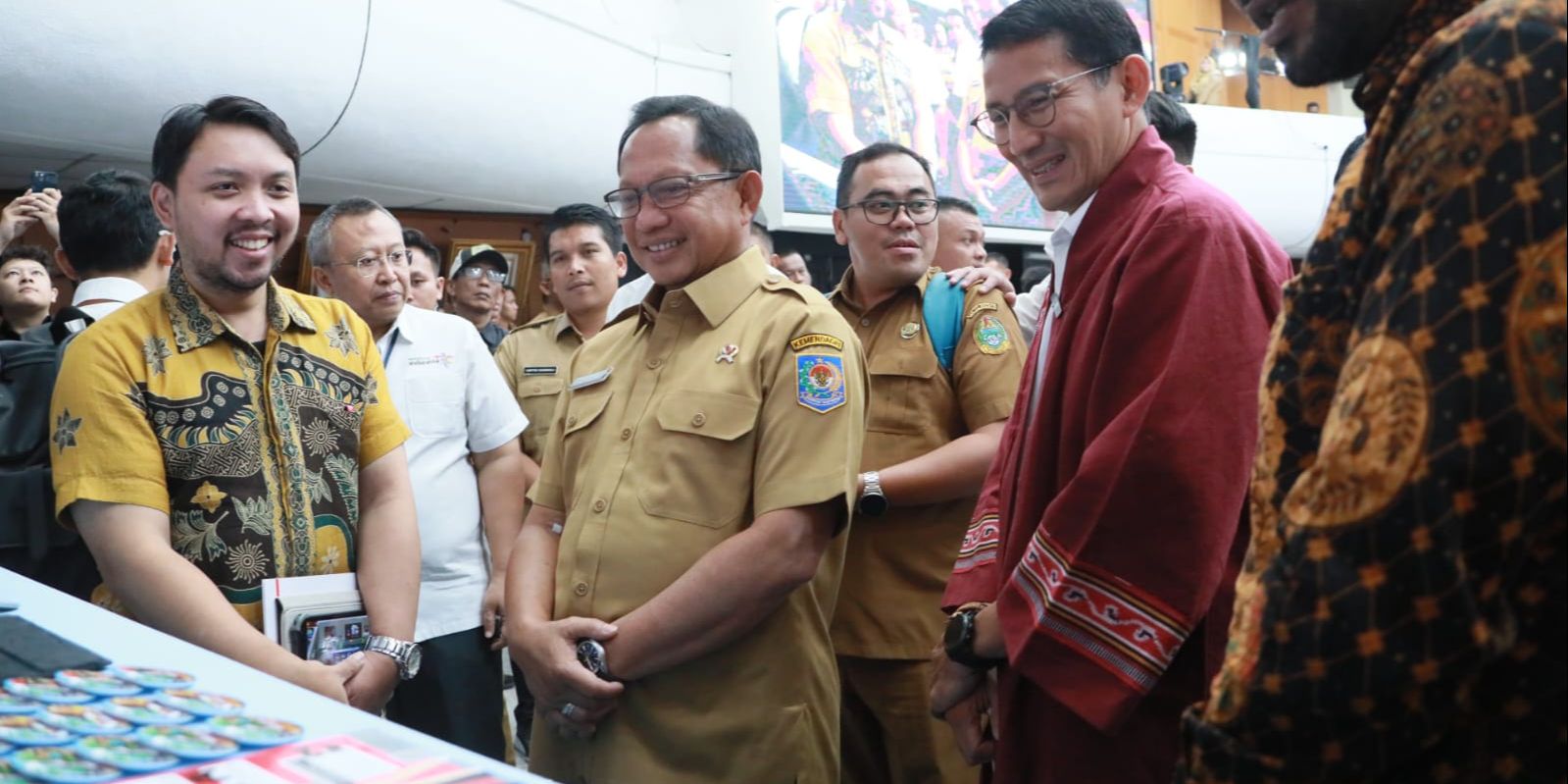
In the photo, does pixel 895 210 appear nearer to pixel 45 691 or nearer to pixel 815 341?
pixel 815 341

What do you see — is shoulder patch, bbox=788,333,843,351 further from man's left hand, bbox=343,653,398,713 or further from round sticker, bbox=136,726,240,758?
round sticker, bbox=136,726,240,758

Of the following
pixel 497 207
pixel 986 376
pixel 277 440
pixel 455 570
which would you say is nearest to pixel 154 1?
pixel 497 207

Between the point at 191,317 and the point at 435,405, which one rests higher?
the point at 191,317

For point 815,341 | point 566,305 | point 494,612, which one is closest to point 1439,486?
point 815,341

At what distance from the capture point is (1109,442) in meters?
1.39

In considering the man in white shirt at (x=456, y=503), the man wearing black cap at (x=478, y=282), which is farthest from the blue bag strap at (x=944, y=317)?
the man wearing black cap at (x=478, y=282)

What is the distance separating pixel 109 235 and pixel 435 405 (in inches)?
28.5

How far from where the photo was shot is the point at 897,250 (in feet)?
8.41

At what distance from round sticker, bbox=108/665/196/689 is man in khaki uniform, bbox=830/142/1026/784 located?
1296mm

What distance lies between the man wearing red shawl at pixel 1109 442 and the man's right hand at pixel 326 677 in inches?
34.8

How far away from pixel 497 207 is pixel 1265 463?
600 centimetres

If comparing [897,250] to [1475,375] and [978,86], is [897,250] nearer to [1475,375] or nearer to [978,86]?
[1475,375]

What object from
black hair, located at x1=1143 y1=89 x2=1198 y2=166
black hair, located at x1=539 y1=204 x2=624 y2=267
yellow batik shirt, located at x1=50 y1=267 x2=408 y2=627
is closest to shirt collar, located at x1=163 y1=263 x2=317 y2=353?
yellow batik shirt, located at x1=50 y1=267 x2=408 y2=627

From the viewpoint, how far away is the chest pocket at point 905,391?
242cm
